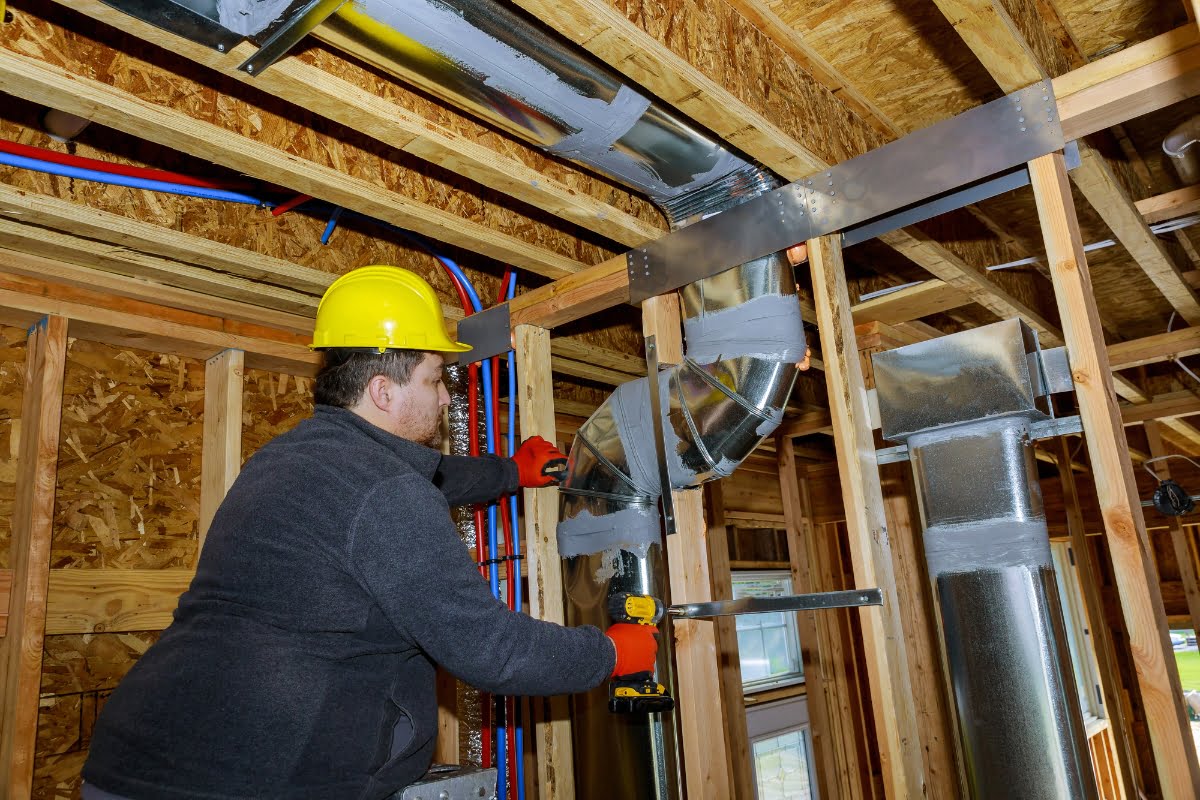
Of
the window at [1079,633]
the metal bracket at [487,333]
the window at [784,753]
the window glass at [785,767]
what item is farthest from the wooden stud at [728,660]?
the window at [1079,633]

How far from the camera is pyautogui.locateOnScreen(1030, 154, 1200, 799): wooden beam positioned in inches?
52.6

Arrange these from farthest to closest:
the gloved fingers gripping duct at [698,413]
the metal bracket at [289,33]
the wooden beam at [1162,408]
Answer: the wooden beam at [1162,408] → the gloved fingers gripping duct at [698,413] → the metal bracket at [289,33]

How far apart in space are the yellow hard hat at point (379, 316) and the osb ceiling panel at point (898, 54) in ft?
3.39

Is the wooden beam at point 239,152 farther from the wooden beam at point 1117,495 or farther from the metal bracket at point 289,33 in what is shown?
the wooden beam at point 1117,495

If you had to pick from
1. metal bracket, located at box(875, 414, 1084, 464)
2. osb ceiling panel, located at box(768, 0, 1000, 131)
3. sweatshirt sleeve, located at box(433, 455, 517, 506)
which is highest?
osb ceiling panel, located at box(768, 0, 1000, 131)

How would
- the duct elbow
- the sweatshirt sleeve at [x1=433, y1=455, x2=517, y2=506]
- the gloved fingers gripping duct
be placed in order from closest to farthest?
the gloved fingers gripping duct < the sweatshirt sleeve at [x1=433, y1=455, x2=517, y2=506] < the duct elbow

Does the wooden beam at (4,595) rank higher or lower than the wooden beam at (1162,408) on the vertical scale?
lower

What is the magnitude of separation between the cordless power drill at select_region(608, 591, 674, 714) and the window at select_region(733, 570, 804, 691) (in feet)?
10.4

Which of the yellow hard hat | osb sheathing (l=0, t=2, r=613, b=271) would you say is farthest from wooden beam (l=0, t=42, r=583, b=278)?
the yellow hard hat

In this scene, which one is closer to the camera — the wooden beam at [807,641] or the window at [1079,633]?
the wooden beam at [807,641]

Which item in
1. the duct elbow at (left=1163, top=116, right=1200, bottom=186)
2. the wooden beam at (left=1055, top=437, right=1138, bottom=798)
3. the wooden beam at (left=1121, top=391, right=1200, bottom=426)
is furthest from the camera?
the wooden beam at (left=1121, top=391, right=1200, bottom=426)

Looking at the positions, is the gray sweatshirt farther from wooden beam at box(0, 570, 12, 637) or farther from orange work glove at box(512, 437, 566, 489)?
wooden beam at box(0, 570, 12, 637)

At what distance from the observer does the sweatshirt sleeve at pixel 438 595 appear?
4.24 ft

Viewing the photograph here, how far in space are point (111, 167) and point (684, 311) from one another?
4.72 ft
